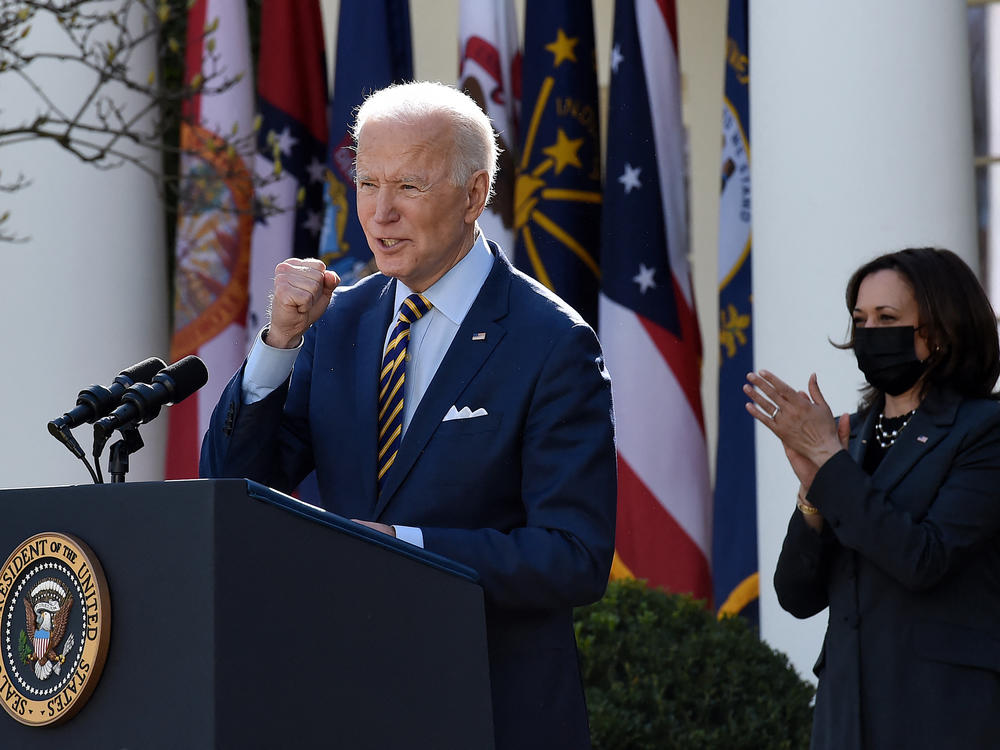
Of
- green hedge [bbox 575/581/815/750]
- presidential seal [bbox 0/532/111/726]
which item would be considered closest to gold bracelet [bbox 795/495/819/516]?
green hedge [bbox 575/581/815/750]

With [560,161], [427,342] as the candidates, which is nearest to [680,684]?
[427,342]

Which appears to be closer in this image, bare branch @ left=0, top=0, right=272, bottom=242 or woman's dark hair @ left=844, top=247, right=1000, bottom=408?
woman's dark hair @ left=844, top=247, right=1000, bottom=408

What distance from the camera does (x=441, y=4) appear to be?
10.2 meters

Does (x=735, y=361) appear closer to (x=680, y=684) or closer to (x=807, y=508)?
(x=680, y=684)

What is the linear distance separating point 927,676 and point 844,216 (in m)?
2.68

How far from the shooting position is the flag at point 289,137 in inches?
326

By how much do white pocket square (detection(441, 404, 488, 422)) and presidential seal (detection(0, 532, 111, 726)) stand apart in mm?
830

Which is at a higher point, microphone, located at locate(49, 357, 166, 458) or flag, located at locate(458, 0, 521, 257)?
flag, located at locate(458, 0, 521, 257)

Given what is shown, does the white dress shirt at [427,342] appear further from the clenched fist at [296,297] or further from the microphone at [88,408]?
the microphone at [88,408]

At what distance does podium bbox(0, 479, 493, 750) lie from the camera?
1.72m

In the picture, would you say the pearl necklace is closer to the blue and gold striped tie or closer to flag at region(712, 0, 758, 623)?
the blue and gold striped tie

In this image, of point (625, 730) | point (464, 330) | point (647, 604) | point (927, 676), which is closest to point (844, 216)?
point (647, 604)

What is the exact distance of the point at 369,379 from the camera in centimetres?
263

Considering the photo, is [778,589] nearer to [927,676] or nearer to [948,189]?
[927,676]
